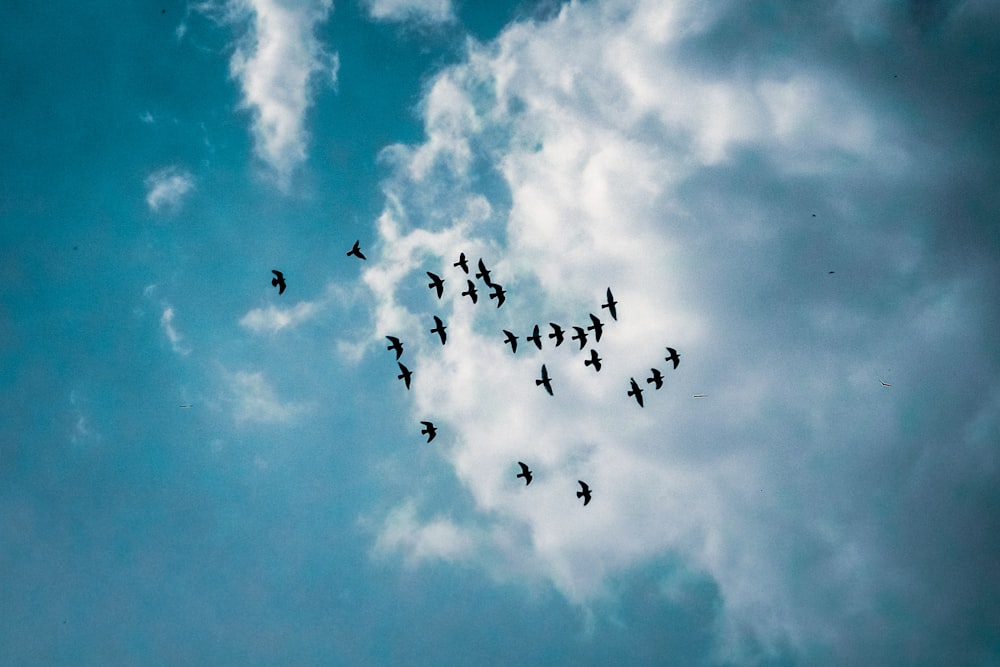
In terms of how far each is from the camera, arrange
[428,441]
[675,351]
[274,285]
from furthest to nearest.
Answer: [675,351] → [428,441] → [274,285]

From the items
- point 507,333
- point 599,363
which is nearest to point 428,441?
point 507,333

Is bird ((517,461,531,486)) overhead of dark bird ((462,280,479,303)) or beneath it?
beneath

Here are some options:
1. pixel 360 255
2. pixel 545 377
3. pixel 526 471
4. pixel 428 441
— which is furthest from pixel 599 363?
pixel 360 255

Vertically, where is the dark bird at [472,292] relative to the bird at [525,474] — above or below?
above

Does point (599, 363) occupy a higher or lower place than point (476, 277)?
lower

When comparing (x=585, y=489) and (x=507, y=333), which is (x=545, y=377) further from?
(x=585, y=489)

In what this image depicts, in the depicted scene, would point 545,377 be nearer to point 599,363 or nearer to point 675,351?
point 599,363

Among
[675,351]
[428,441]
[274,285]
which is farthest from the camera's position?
[675,351]

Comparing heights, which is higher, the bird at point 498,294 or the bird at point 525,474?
the bird at point 498,294

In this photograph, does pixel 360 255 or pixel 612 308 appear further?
pixel 612 308

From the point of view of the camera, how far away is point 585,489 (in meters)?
102

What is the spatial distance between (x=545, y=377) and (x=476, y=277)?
16.9 meters

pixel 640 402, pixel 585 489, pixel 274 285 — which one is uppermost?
pixel 274 285

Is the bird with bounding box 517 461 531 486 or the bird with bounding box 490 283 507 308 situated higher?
the bird with bounding box 490 283 507 308
